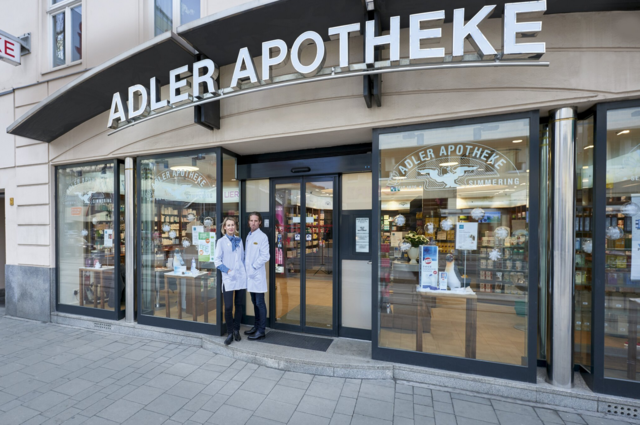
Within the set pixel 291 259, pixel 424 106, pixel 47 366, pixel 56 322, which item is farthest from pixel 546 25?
pixel 56 322

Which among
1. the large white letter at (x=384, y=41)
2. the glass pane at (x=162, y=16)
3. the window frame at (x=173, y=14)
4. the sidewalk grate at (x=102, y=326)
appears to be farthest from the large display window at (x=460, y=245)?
the sidewalk grate at (x=102, y=326)

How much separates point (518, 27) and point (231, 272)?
4399mm

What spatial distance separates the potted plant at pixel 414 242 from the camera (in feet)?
12.5

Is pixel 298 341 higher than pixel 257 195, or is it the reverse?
pixel 257 195

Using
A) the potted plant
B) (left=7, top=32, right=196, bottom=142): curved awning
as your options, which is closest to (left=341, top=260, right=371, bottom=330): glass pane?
the potted plant

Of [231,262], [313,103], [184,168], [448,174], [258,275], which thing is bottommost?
[258,275]

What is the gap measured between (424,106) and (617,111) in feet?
6.36

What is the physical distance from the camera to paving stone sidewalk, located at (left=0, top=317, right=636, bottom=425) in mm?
2840

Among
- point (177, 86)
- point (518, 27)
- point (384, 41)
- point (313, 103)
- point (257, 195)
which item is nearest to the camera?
point (518, 27)

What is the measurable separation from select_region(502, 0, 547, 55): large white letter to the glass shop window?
52.1 inches

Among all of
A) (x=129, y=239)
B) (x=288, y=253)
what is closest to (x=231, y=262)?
(x=288, y=253)

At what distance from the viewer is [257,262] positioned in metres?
4.30

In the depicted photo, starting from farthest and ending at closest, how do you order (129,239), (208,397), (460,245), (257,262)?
(129,239), (257,262), (460,245), (208,397)

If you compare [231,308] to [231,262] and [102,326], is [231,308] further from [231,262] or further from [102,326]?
[102,326]
